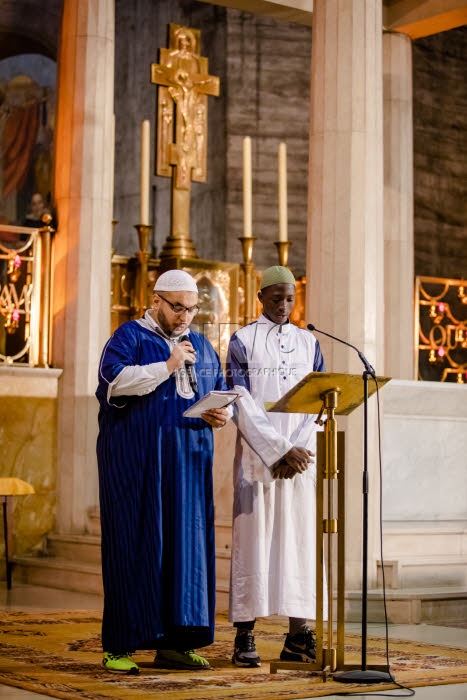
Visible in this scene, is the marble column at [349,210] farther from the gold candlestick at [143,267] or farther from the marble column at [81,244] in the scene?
the gold candlestick at [143,267]

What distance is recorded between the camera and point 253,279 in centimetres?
1245

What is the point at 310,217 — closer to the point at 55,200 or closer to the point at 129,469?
the point at 55,200

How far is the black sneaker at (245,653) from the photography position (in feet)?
19.9

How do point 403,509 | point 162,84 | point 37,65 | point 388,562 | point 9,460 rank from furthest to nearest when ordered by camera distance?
point 37,65 → point 162,84 → point 9,460 → point 403,509 → point 388,562

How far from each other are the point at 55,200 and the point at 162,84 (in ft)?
6.29

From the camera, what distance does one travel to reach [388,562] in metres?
8.73

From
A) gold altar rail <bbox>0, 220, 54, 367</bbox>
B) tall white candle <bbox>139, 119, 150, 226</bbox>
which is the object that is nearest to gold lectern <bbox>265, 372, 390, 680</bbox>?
gold altar rail <bbox>0, 220, 54, 367</bbox>

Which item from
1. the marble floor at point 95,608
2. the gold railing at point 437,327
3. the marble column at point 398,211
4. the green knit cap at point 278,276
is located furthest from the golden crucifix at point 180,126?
the green knit cap at point 278,276

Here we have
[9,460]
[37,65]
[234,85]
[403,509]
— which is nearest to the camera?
[403,509]

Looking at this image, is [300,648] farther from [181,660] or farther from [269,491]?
[269,491]

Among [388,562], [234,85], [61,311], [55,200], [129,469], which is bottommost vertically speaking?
[388,562]

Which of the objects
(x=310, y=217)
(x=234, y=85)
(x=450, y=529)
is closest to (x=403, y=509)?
(x=450, y=529)

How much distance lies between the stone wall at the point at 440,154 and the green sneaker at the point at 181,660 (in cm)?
1120

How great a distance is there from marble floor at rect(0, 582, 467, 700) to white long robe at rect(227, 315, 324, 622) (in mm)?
857
